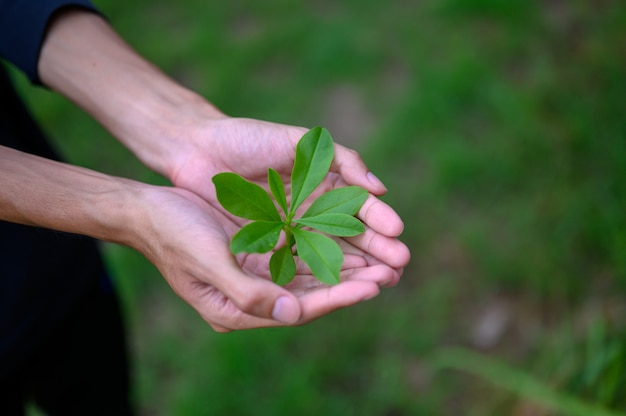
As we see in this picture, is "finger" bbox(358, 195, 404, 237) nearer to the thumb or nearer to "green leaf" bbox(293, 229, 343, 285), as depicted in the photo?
"green leaf" bbox(293, 229, 343, 285)

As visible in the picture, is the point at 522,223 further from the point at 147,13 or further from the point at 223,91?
the point at 147,13

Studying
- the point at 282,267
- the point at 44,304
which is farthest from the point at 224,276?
the point at 44,304

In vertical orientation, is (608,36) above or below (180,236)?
above

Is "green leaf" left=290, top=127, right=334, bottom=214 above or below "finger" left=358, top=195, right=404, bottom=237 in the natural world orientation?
above

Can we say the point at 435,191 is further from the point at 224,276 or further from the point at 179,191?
the point at 224,276

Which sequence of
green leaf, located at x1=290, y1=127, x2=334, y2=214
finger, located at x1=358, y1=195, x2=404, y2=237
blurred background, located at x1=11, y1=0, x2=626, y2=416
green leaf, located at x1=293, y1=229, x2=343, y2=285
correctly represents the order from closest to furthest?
1. green leaf, located at x1=293, y1=229, x2=343, y2=285
2. finger, located at x1=358, y1=195, x2=404, y2=237
3. green leaf, located at x1=290, y1=127, x2=334, y2=214
4. blurred background, located at x1=11, y1=0, x2=626, y2=416

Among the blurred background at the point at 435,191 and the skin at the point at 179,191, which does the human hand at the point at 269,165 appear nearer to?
the skin at the point at 179,191

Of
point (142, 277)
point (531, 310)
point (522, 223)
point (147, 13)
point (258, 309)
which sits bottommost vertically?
point (142, 277)

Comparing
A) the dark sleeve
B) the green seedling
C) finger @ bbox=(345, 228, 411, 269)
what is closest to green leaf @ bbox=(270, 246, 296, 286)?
the green seedling

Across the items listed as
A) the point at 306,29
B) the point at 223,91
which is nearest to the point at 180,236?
the point at 223,91
